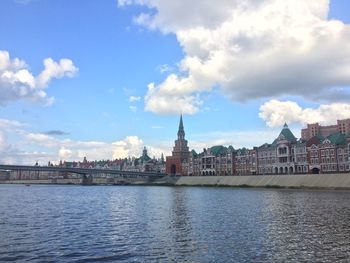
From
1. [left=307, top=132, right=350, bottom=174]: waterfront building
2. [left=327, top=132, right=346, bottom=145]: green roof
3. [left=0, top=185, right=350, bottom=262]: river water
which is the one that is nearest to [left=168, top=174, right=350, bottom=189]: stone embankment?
[left=307, top=132, right=350, bottom=174]: waterfront building

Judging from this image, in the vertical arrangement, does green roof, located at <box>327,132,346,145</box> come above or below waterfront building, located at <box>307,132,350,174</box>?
above

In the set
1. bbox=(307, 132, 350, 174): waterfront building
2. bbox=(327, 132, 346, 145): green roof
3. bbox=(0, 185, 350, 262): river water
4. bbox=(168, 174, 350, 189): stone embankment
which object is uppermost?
bbox=(327, 132, 346, 145): green roof

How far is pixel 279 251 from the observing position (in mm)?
32812

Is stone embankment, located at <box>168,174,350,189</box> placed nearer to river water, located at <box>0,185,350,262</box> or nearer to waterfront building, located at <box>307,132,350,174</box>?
waterfront building, located at <box>307,132,350,174</box>

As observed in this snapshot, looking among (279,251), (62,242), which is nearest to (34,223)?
(62,242)

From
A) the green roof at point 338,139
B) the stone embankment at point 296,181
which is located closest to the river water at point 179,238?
the stone embankment at point 296,181

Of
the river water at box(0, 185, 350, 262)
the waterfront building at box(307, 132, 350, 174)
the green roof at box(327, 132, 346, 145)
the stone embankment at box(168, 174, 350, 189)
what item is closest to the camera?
the river water at box(0, 185, 350, 262)

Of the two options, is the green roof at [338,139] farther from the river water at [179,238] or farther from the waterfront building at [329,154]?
the river water at [179,238]

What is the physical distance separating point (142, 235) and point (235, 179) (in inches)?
6367

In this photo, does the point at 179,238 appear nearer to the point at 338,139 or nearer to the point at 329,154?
the point at 329,154

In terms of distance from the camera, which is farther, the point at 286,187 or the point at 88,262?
the point at 286,187

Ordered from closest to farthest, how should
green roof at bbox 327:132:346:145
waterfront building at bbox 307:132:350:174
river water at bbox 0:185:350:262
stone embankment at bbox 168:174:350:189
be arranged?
river water at bbox 0:185:350:262 < stone embankment at bbox 168:174:350:189 < waterfront building at bbox 307:132:350:174 < green roof at bbox 327:132:346:145

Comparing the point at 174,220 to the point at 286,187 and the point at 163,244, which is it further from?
the point at 286,187

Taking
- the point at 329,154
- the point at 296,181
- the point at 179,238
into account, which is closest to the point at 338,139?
the point at 329,154
